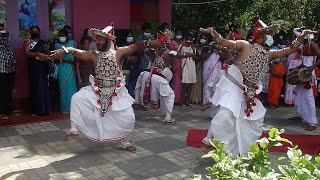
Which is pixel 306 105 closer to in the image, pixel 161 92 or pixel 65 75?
pixel 161 92

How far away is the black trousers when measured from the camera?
310 inches

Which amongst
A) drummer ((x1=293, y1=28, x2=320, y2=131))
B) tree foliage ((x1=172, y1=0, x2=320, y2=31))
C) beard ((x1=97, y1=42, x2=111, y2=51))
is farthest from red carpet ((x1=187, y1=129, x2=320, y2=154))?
tree foliage ((x1=172, y1=0, x2=320, y2=31))

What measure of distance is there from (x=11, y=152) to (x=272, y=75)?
6661mm

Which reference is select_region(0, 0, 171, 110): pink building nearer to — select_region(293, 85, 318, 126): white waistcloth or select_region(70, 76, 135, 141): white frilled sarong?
select_region(70, 76, 135, 141): white frilled sarong

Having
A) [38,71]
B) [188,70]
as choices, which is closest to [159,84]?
[188,70]

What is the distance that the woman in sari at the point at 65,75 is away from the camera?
8252 mm

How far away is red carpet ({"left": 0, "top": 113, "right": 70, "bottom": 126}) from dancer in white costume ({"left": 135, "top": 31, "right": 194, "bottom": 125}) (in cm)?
179

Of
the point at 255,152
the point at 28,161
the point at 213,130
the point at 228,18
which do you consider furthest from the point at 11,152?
the point at 228,18

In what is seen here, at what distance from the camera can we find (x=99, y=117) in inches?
223

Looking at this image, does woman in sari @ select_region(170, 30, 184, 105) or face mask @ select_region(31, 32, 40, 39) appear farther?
woman in sari @ select_region(170, 30, 184, 105)

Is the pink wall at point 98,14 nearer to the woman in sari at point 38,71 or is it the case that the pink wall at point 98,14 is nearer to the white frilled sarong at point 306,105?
the woman in sari at point 38,71

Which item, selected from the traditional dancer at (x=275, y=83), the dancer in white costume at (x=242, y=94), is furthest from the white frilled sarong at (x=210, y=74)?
the dancer in white costume at (x=242, y=94)

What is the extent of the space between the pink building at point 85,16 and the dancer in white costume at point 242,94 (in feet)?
16.2

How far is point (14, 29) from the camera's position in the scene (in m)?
8.45
